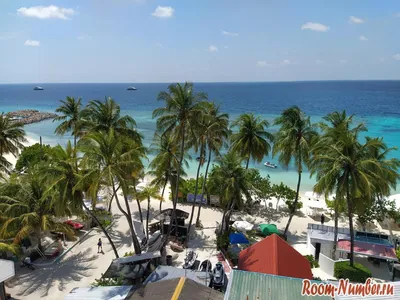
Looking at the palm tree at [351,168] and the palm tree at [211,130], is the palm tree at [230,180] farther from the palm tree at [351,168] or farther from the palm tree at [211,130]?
the palm tree at [351,168]

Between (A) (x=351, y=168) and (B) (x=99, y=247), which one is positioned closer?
(A) (x=351, y=168)

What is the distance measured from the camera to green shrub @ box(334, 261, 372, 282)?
1778 centimetres

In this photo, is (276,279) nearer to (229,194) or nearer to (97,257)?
(229,194)

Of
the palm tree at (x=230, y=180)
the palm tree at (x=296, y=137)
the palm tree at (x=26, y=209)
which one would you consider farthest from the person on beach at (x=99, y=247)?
the palm tree at (x=296, y=137)

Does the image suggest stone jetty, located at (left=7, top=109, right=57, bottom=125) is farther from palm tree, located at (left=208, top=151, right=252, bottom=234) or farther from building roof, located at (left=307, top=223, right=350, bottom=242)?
building roof, located at (left=307, top=223, right=350, bottom=242)

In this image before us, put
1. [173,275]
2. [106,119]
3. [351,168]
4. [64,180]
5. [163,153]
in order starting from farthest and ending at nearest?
[163,153], [106,119], [64,180], [351,168], [173,275]

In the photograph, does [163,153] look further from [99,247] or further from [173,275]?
→ [173,275]

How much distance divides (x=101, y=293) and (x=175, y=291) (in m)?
3.91

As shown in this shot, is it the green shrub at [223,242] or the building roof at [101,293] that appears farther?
the green shrub at [223,242]

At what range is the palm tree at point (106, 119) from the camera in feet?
72.6

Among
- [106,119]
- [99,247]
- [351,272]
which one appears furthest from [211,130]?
[351,272]

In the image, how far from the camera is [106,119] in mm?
22266

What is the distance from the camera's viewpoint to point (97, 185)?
15.9 metres

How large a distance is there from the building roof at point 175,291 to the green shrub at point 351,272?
345 inches
